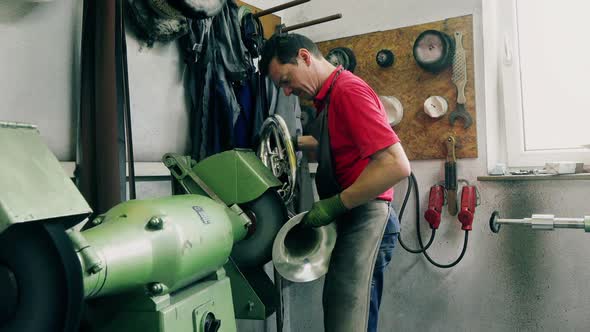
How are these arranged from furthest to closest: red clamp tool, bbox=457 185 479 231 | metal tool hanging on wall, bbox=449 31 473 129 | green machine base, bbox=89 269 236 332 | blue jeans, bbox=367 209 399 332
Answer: metal tool hanging on wall, bbox=449 31 473 129 < red clamp tool, bbox=457 185 479 231 < blue jeans, bbox=367 209 399 332 < green machine base, bbox=89 269 236 332

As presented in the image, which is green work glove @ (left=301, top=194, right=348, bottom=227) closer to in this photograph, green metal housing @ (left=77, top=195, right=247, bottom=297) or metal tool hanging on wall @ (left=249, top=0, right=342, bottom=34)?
green metal housing @ (left=77, top=195, right=247, bottom=297)

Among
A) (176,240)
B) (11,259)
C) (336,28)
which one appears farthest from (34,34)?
(336,28)

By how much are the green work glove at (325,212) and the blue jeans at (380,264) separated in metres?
0.23

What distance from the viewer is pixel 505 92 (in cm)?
254

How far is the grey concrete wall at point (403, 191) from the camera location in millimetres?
1601

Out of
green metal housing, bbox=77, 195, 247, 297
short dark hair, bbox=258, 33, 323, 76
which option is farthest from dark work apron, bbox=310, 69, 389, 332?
green metal housing, bbox=77, 195, 247, 297

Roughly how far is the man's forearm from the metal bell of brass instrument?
234 millimetres

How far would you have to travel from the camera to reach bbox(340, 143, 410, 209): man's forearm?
1540 mm

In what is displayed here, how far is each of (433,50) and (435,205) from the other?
821mm

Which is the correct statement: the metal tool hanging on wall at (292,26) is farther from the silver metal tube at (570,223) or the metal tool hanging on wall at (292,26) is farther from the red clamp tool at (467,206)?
the silver metal tube at (570,223)

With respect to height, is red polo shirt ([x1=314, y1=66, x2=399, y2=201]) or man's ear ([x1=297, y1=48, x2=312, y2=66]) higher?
man's ear ([x1=297, y1=48, x2=312, y2=66])

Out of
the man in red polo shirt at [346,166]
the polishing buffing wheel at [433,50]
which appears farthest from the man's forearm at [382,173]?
the polishing buffing wheel at [433,50]

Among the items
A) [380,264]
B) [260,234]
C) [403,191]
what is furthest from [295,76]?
[403,191]

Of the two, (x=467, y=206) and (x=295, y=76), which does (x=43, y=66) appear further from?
(x=467, y=206)
